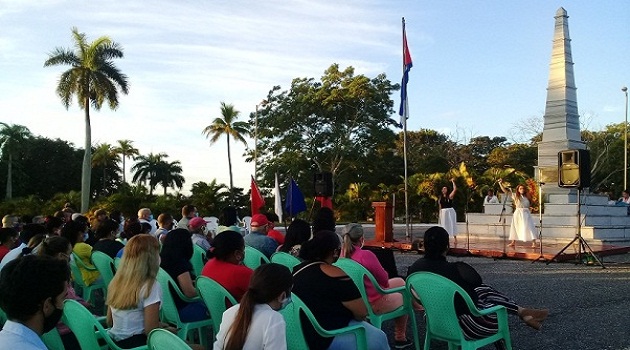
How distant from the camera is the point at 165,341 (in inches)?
87.4

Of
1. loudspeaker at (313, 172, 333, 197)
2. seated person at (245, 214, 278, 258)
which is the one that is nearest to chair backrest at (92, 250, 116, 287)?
seated person at (245, 214, 278, 258)

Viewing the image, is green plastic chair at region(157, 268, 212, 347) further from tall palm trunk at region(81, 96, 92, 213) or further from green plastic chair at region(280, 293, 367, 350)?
tall palm trunk at region(81, 96, 92, 213)

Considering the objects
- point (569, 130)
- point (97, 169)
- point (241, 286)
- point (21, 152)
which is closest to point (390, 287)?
point (241, 286)

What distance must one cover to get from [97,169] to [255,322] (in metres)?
52.5

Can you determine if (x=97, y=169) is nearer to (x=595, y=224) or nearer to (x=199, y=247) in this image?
(x=595, y=224)

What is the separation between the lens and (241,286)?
13.3 ft

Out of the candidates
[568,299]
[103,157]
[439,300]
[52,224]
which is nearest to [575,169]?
[568,299]

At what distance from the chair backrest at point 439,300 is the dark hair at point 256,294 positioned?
1.44 metres

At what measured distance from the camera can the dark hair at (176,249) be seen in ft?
15.7

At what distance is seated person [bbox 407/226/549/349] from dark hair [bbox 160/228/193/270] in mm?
1922

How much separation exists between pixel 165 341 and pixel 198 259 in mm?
4123

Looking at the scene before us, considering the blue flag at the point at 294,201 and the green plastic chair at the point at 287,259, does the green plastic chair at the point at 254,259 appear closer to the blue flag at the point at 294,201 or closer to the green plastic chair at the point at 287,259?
the green plastic chair at the point at 287,259

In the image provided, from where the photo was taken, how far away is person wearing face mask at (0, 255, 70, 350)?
6.59 ft

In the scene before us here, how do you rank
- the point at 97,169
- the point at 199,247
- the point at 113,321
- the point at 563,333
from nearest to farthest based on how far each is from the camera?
the point at 113,321 < the point at 563,333 < the point at 199,247 < the point at 97,169
